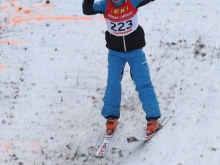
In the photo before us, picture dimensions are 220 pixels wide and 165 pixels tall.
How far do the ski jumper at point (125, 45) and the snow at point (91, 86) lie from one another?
523mm

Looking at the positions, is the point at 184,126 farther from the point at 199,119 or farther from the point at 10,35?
the point at 10,35

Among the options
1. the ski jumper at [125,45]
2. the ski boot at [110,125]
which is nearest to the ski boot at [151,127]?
the ski jumper at [125,45]

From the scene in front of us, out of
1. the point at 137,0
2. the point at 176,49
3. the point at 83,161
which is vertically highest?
the point at 137,0

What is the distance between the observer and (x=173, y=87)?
19.6 ft

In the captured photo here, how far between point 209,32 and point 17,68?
3058 mm

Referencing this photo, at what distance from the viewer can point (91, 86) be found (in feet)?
20.8

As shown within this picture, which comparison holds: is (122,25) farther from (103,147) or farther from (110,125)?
(103,147)

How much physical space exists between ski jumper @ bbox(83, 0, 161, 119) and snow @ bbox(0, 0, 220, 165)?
0.52 metres

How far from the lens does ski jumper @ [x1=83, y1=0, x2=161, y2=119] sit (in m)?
4.96

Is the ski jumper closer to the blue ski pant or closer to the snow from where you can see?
the blue ski pant

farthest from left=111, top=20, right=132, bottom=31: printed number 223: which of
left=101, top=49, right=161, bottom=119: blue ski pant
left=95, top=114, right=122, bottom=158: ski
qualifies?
left=95, top=114, right=122, bottom=158: ski

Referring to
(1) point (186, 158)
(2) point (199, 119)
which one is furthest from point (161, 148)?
(2) point (199, 119)

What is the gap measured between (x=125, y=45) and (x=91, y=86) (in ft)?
4.55

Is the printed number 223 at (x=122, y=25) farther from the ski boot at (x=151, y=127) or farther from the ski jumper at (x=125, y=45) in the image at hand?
the ski boot at (x=151, y=127)
